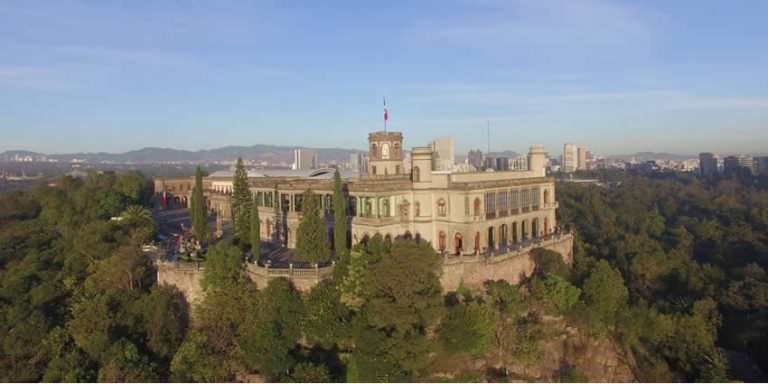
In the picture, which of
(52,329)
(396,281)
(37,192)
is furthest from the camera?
(37,192)

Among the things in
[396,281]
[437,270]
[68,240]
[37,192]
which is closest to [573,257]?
[437,270]

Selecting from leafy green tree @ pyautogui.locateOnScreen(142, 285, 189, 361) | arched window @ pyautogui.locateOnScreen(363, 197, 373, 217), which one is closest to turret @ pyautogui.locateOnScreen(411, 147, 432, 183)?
arched window @ pyautogui.locateOnScreen(363, 197, 373, 217)

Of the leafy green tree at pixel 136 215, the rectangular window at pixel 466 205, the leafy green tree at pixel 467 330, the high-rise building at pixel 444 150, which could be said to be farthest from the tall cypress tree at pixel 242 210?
the high-rise building at pixel 444 150

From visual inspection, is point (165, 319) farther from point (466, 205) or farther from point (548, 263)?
point (548, 263)

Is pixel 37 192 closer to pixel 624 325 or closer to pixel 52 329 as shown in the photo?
pixel 52 329

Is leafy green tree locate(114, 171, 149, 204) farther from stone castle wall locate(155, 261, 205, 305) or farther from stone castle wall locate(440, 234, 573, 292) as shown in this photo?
stone castle wall locate(440, 234, 573, 292)
